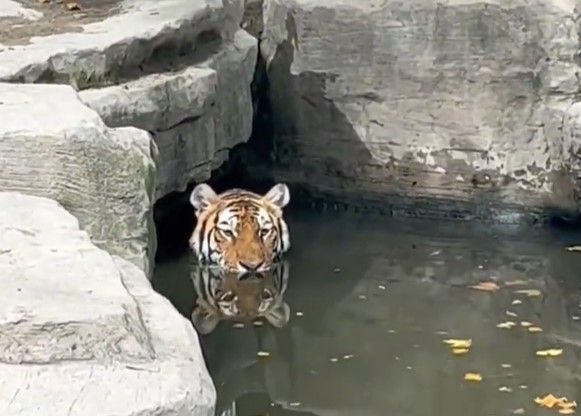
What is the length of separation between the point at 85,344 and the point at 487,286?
11.7 ft

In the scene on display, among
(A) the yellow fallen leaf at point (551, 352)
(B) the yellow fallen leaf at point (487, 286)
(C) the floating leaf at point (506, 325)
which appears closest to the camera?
(A) the yellow fallen leaf at point (551, 352)

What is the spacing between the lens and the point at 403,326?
561 cm

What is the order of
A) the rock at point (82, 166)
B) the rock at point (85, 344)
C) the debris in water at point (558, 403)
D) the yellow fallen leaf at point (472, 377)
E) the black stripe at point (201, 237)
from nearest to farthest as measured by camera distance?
the rock at point (85, 344) < the rock at point (82, 166) < the debris in water at point (558, 403) < the yellow fallen leaf at point (472, 377) < the black stripe at point (201, 237)

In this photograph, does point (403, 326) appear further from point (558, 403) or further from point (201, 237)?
point (201, 237)

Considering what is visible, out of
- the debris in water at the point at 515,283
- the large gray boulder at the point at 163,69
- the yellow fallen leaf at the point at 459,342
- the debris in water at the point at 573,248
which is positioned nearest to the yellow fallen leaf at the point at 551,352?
the yellow fallen leaf at the point at 459,342

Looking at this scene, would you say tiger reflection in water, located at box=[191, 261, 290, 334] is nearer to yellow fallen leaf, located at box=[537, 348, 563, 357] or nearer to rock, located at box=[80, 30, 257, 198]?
rock, located at box=[80, 30, 257, 198]

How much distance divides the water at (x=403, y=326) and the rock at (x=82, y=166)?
2.44 feet

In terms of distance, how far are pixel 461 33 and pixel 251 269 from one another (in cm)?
198

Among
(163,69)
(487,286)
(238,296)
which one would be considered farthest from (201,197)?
(487,286)

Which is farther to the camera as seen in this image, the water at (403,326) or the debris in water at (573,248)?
the debris in water at (573,248)

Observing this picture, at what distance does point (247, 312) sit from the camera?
5789 millimetres

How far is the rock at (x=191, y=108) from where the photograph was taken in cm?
601

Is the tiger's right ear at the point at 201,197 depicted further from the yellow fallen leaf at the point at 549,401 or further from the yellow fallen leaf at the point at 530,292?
the yellow fallen leaf at the point at 549,401

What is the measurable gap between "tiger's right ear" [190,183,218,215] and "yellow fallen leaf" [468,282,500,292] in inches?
57.0
